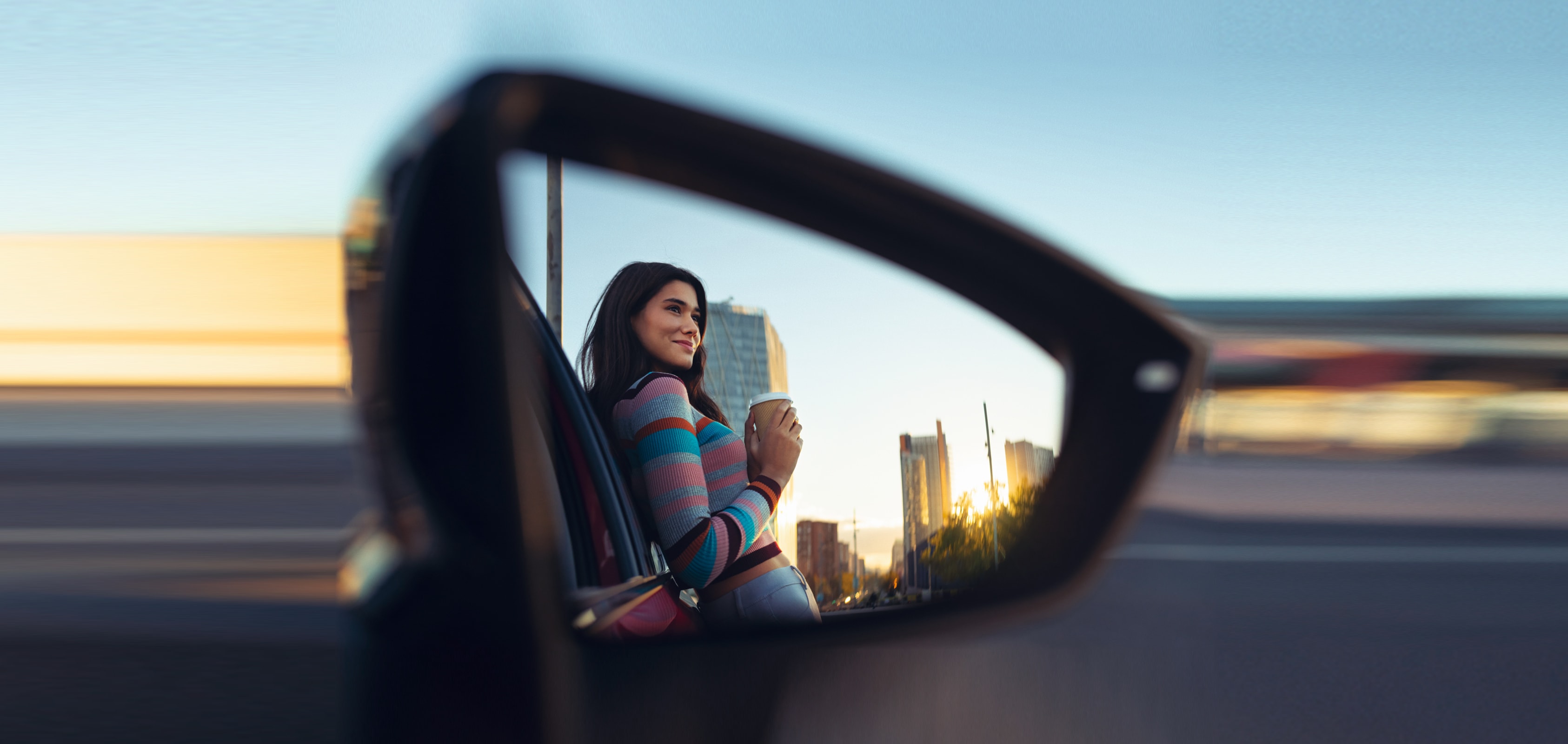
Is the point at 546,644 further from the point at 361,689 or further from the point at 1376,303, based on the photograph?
the point at 1376,303

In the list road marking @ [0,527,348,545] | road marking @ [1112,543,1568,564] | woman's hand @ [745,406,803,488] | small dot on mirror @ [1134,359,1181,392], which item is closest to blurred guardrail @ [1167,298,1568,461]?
road marking @ [1112,543,1568,564]

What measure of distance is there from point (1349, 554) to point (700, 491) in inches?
237

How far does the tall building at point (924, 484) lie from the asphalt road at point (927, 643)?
61cm

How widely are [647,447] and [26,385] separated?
378 cm

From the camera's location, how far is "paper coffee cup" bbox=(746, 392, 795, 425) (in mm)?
1092

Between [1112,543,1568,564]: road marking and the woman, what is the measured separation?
4766mm

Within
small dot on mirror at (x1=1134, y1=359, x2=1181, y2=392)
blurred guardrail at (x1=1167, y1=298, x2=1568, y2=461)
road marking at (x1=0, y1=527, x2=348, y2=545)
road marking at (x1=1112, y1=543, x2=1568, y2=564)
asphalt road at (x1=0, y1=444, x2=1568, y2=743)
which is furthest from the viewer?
blurred guardrail at (x1=1167, y1=298, x2=1568, y2=461)

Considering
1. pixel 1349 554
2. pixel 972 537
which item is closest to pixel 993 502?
pixel 972 537

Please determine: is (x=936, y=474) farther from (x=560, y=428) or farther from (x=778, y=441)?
(x=560, y=428)

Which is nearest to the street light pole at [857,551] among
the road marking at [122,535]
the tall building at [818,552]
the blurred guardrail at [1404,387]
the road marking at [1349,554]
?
the tall building at [818,552]

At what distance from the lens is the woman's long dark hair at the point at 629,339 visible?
1106 millimetres

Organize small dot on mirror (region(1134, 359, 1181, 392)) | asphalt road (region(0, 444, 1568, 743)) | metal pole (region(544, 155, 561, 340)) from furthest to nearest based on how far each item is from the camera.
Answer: asphalt road (region(0, 444, 1568, 743)) < small dot on mirror (region(1134, 359, 1181, 392)) < metal pole (region(544, 155, 561, 340))

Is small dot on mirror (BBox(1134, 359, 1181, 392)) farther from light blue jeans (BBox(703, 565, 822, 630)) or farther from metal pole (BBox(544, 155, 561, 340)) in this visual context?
metal pole (BBox(544, 155, 561, 340))

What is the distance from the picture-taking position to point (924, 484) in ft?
4.01
